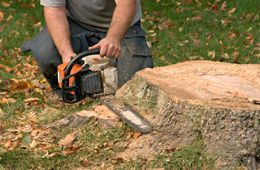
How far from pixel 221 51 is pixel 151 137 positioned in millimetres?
3991

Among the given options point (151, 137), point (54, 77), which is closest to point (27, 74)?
point (54, 77)

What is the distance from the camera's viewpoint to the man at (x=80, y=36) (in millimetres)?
5172

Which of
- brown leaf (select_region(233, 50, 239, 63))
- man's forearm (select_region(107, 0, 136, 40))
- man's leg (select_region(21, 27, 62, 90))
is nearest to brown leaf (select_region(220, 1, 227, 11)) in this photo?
brown leaf (select_region(233, 50, 239, 63))

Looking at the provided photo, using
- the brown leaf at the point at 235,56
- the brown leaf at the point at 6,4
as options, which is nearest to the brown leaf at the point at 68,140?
the brown leaf at the point at 235,56

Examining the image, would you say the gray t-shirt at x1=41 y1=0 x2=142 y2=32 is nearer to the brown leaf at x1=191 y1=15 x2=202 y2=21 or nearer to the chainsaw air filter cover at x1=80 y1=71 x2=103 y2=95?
the chainsaw air filter cover at x1=80 y1=71 x2=103 y2=95

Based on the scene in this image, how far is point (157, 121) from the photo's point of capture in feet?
13.3

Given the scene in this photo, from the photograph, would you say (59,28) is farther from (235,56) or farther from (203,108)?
(235,56)

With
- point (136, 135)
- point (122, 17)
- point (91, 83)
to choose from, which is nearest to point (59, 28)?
point (122, 17)

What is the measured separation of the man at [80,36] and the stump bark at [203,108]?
0.72m

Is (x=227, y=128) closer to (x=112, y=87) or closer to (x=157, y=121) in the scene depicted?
(x=157, y=121)

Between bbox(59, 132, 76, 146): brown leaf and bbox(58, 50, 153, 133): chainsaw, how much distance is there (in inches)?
12.2

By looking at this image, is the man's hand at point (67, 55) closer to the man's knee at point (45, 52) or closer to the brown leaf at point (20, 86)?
the man's knee at point (45, 52)

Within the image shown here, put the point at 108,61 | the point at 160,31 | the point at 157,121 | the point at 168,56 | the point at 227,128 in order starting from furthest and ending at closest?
the point at 160,31
the point at 168,56
the point at 108,61
the point at 157,121
the point at 227,128

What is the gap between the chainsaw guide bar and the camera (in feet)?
13.5
